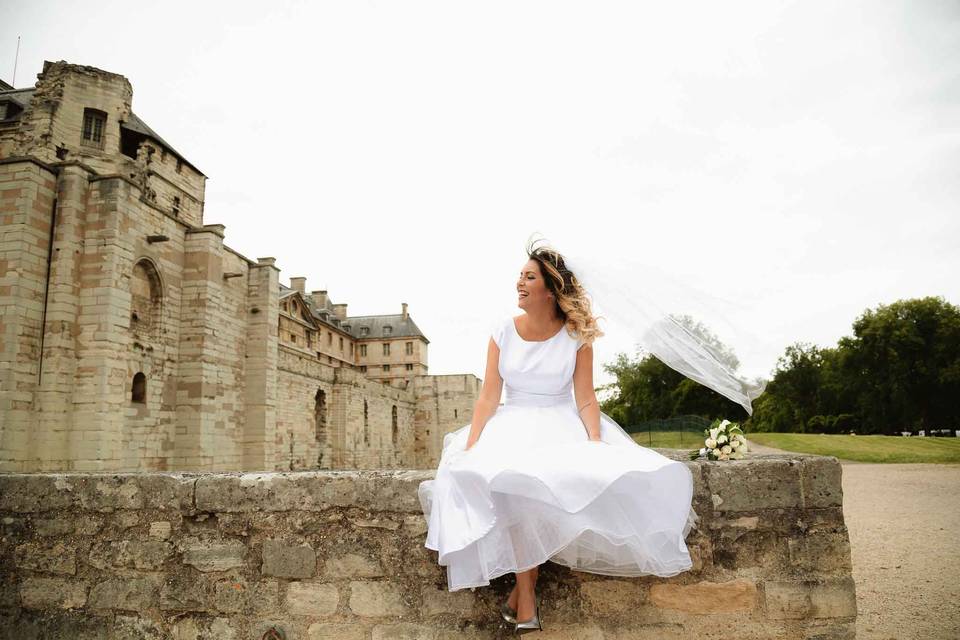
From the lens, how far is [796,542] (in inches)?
113

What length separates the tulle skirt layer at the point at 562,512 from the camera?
2.21 m

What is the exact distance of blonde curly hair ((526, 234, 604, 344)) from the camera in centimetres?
306

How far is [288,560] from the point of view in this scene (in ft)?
10.1

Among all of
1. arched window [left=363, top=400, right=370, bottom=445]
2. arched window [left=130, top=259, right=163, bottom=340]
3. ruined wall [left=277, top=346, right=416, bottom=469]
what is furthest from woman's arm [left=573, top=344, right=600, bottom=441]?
arched window [left=363, top=400, right=370, bottom=445]

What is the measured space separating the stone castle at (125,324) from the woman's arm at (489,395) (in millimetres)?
14768

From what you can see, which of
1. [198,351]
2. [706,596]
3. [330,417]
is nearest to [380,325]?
[330,417]

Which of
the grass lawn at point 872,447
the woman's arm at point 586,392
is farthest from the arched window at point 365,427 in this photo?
the woman's arm at point 586,392

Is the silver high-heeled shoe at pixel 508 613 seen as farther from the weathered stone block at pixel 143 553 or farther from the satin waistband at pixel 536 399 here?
the weathered stone block at pixel 143 553

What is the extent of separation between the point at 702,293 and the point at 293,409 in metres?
23.2

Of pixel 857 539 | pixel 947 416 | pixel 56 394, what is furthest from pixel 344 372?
pixel 947 416

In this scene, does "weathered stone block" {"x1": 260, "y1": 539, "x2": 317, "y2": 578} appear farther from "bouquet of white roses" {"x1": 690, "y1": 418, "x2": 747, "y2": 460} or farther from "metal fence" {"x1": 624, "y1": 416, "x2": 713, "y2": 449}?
"metal fence" {"x1": 624, "y1": 416, "x2": 713, "y2": 449}

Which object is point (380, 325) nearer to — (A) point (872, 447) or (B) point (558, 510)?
(A) point (872, 447)

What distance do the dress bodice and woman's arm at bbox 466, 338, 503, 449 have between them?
0.03 metres

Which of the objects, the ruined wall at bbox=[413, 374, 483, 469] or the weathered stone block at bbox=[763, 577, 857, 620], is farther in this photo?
the ruined wall at bbox=[413, 374, 483, 469]
